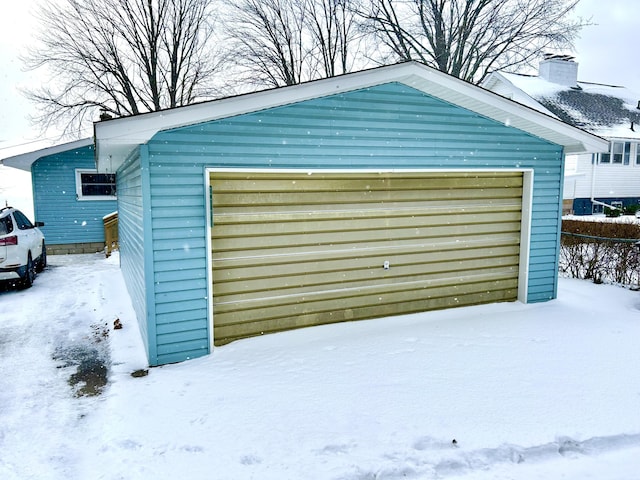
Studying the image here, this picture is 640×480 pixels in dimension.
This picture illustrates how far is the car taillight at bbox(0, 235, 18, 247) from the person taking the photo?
8.11 m

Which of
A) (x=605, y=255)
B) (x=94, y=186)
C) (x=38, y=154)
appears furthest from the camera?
(x=94, y=186)

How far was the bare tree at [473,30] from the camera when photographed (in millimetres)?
18656

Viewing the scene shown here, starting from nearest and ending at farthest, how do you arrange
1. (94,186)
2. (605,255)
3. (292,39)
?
(605,255) → (94,186) → (292,39)

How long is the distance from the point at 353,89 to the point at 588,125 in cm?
1878

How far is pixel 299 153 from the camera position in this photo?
554 cm

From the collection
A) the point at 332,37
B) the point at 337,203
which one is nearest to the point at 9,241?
the point at 337,203

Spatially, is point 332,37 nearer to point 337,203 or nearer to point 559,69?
point 559,69

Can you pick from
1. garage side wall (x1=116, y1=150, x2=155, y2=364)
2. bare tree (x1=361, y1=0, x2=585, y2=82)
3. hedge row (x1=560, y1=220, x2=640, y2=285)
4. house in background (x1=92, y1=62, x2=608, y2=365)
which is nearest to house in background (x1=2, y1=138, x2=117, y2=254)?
garage side wall (x1=116, y1=150, x2=155, y2=364)

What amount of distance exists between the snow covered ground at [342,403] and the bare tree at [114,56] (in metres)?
16.5

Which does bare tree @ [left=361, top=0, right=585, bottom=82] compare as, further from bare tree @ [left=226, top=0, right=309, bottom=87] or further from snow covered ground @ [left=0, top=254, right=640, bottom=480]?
snow covered ground @ [left=0, top=254, right=640, bottom=480]

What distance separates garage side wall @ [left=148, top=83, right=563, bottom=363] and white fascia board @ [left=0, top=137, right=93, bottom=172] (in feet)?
34.1

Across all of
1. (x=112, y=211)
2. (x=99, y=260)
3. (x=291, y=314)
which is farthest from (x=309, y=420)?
(x=112, y=211)

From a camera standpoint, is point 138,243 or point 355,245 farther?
point 355,245

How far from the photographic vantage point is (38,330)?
640 cm
